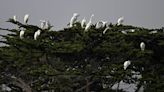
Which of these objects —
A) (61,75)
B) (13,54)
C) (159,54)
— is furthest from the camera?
(159,54)

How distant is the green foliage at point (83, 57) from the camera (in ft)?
46.6

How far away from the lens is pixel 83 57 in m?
15.2

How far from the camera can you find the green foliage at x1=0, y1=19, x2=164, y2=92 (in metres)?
14.2

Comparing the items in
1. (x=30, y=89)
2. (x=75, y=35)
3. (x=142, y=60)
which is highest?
(x=75, y=35)

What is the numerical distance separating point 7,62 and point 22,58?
1658 mm

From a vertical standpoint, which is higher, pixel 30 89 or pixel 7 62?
pixel 7 62

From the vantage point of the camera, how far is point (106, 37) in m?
15.3

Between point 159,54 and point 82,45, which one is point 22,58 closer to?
point 82,45

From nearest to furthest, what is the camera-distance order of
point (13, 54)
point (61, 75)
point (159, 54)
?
1. point (61, 75)
2. point (13, 54)
3. point (159, 54)

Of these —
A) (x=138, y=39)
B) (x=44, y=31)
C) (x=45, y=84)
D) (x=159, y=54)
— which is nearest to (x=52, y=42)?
(x=44, y=31)

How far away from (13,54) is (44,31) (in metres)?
1.49

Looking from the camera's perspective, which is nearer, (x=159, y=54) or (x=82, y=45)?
(x=82, y=45)

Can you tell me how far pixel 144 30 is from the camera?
50.2ft

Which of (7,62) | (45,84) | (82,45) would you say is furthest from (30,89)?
(82,45)
